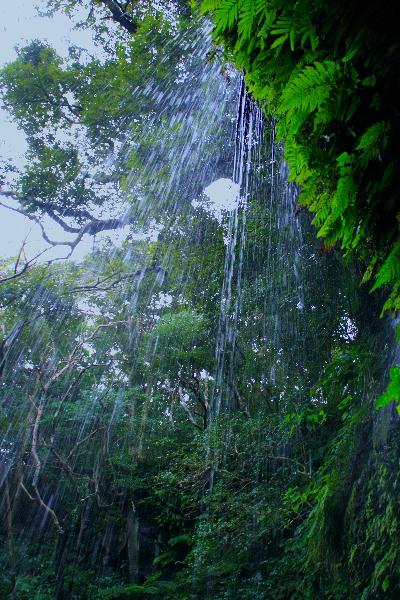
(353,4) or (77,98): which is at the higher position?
(77,98)

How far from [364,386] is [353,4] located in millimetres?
4716

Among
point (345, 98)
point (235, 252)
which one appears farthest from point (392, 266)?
point (235, 252)

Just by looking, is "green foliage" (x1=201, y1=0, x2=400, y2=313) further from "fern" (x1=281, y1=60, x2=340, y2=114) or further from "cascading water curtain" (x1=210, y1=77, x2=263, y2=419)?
"cascading water curtain" (x1=210, y1=77, x2=263, y2=419)

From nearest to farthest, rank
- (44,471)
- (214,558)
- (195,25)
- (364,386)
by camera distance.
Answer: (364,386) < (214,558) < (195,25) < (44,471)

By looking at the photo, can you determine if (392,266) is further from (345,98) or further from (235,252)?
(235,252)

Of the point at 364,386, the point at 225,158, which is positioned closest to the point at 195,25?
the point at 225,158

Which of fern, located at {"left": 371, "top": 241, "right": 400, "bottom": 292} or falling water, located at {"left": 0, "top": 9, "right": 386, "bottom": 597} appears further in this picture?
falling water, located at {"left": 0, "top": 9, "right": 386, "bottom": 597}

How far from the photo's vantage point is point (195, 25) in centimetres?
826

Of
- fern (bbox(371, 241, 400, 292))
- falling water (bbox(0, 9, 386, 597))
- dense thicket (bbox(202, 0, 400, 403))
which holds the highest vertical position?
falling water (bbox(0, 9, 386, 597))

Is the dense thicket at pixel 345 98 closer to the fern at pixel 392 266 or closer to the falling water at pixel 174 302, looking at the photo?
the fern at pixel 392 266

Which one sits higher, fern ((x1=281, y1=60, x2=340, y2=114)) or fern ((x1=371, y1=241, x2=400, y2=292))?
fern ((x1=281, y1=60, x2=340, y2=114))

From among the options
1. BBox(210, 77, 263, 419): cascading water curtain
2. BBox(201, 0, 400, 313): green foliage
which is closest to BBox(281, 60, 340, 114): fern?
BBox(201, 0, 400, 313): green foliage

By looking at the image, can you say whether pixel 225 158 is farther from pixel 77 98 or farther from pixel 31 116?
pixel 31 116

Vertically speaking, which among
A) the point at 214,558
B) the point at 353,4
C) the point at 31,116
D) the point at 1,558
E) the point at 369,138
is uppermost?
the point at 31,116
